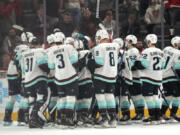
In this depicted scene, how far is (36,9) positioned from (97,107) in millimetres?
3816

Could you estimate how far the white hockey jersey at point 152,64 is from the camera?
11.5 metres

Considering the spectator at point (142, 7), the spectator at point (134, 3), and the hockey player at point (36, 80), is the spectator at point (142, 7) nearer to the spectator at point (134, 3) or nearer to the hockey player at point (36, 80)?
the spectator at point (134, 3)

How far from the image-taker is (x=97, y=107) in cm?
1177

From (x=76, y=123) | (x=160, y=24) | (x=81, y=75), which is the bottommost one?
(x=76, y=123)

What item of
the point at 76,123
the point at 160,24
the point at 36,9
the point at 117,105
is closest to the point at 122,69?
the point at 117,105

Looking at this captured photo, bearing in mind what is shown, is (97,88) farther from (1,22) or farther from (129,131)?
(1,22)

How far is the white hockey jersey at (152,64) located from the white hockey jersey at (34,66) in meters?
1.88

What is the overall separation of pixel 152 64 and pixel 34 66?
221 centimetres

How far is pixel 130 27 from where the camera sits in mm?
14406

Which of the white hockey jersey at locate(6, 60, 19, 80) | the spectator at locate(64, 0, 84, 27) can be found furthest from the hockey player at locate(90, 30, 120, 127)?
the spectator at locate(64, 0, 84, 27)

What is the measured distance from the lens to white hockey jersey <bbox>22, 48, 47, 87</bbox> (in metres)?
11.1

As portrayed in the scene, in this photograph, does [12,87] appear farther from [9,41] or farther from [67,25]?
[67,25]

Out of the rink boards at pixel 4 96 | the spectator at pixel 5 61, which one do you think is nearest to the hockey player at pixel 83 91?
the rink boards at pixel 4 96

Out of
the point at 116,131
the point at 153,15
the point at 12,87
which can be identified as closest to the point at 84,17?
the point at 153,15
